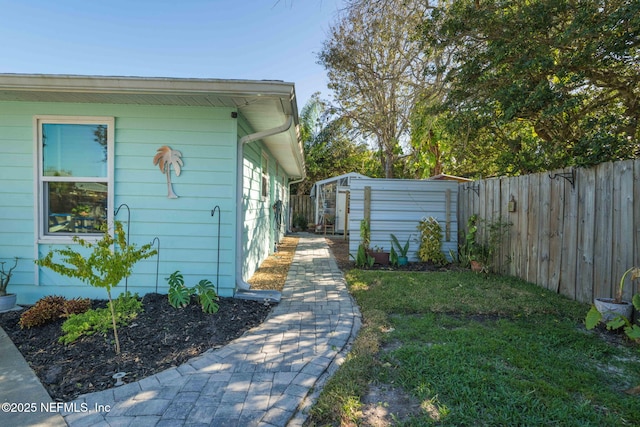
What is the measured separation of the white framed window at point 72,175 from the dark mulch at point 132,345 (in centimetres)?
114

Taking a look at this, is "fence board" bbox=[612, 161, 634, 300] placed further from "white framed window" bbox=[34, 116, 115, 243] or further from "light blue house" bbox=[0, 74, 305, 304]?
"white framed window" bbox=[34, 116, 115, 243]

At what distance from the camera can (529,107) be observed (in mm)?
4414

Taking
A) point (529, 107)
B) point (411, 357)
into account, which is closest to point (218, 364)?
point (411, 357)

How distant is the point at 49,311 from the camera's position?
324 cm

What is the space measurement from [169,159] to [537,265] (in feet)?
17.6

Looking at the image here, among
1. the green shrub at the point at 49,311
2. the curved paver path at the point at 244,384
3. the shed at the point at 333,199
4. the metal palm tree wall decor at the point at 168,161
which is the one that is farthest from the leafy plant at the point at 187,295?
the shed at the point at 333,199

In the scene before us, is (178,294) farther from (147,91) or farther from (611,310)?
(611,310)

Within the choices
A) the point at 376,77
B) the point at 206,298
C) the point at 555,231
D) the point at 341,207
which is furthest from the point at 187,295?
the point at 341,207

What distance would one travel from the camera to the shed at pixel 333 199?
1352cm

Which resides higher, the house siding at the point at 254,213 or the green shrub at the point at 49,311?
the house siding at the point at 254,213

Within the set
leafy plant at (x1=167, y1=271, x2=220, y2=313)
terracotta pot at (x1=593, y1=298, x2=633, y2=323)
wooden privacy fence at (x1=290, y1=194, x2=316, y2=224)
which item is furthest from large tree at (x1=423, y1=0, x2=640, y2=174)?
wooden privacy fence at (x1=290, y1=194, x2=316, y2=224)

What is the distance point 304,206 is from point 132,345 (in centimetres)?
1440

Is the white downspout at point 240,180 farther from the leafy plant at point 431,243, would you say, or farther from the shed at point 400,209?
the leafy plant at point 431,243

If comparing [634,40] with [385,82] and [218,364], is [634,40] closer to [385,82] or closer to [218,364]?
[218,364]
